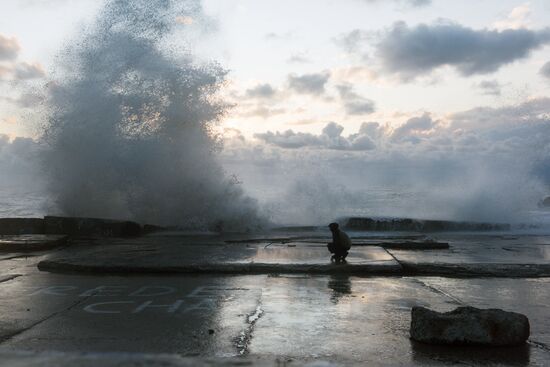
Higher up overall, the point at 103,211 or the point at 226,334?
the point at 103,211

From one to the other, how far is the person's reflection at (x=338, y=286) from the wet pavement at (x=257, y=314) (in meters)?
0.01

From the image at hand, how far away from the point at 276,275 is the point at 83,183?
13.1m

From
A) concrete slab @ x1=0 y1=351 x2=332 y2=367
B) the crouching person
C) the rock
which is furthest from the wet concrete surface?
concrete slab @ x1=0 y1=351 x2=332 y2=367

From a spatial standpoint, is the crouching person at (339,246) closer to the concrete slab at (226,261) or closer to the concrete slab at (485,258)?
the concrete slab at (226,261)

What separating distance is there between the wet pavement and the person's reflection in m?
0.01

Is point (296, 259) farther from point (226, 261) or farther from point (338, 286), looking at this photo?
point (338, 286)

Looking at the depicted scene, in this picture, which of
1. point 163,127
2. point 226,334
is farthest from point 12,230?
point 226,334

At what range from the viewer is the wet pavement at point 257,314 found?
3.68 metres

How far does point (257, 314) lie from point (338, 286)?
1.74 m

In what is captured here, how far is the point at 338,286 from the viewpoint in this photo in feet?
20.7

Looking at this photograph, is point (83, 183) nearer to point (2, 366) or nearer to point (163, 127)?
point (163, 127)

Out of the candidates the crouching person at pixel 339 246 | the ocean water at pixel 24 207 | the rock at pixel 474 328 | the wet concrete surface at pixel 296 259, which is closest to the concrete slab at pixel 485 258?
the wet concrete surface at pixel 296 259

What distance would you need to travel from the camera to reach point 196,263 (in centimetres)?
763

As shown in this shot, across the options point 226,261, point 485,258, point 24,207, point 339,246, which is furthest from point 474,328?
point 24,207
